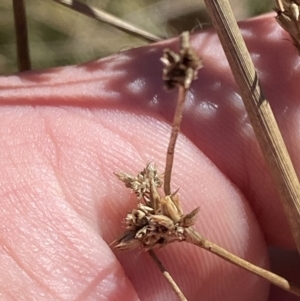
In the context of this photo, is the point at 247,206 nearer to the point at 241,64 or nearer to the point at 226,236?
the point at 226,236

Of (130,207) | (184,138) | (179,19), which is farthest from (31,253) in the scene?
(179,19)

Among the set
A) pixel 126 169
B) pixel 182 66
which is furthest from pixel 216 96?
pixel 182 66

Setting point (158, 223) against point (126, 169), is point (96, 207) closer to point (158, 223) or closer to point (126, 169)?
point (126, 169)

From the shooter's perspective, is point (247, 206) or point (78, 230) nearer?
point (78, 230)

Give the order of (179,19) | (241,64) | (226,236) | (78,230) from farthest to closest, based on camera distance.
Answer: (179,19), (226,236), (78,230), (241,64)

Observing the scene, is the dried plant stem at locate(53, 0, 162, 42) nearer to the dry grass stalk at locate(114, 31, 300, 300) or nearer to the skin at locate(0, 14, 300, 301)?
the skin at locate(0, 14, 300, 301)

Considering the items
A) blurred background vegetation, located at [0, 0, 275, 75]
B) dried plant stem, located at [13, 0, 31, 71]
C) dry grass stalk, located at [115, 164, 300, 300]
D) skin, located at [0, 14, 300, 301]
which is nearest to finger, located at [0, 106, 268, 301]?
skin, located at [0, 14, 300, 301]
